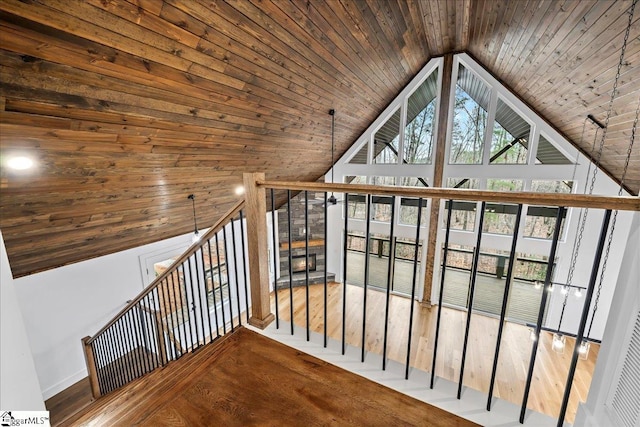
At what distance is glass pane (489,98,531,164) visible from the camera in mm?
5129

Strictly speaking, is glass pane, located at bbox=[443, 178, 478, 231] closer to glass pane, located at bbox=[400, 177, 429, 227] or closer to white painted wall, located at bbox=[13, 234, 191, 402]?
glass pane, located at bbox=[400, 177, 429, 227]

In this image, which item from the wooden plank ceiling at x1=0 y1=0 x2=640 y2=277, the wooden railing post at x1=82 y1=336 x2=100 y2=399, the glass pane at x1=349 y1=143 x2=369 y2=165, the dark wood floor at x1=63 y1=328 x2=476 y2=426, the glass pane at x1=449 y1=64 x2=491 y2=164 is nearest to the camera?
the dark wood floor at x1=63 y1=328 x2=476 y2=426

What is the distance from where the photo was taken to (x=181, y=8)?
6.06ft

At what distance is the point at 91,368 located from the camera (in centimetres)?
344

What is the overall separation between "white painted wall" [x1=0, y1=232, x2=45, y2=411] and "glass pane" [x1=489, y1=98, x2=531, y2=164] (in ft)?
21.8

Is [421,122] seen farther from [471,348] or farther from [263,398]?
[263,398]

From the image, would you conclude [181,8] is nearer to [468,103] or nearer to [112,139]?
[112,139]

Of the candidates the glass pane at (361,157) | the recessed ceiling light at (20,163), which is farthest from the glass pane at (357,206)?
the recessed ceiling light at (20,163)

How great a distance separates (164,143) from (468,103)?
18.4 feet

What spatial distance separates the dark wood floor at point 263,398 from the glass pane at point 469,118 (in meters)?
5.50

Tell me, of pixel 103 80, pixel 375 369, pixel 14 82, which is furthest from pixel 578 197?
pixel 14 82

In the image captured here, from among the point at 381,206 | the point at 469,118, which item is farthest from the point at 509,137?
the point at 381,206

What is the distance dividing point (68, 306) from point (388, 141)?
6.50 meters

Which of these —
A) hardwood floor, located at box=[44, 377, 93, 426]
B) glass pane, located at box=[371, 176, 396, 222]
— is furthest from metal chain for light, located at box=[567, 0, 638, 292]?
hardwood floor, located at box=[44, 377, 93, 426]
